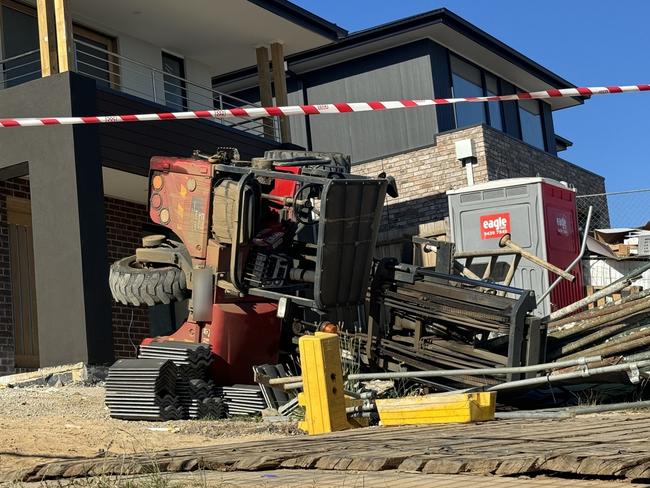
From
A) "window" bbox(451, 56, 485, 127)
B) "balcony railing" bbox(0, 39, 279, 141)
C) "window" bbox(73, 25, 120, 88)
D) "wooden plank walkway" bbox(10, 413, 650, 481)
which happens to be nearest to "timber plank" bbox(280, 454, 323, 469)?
"wooden plank walkway" bbox(10, 413, 650, 481)

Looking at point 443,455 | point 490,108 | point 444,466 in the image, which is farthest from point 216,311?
point 490,108

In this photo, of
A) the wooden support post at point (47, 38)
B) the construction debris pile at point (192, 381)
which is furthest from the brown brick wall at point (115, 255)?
the construction debris pile at point (192, 381)

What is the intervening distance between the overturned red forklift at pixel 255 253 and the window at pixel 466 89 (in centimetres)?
1467

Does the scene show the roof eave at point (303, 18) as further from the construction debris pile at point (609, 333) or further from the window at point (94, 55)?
the construction debris pile at point (609, 333)

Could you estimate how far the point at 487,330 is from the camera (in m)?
9.37

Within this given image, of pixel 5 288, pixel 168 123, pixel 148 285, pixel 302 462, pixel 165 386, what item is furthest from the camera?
pixel 5 288

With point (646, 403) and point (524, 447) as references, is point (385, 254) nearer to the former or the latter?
point (646, 403)

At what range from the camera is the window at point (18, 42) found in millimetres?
17422

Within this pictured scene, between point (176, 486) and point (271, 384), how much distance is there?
16.2 feet

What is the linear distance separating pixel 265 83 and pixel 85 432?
13396 millimetres

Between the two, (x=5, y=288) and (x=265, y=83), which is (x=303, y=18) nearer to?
(x=265, y=83)

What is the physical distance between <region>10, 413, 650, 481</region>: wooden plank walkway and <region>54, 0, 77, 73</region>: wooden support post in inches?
373

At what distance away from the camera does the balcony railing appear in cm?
1756

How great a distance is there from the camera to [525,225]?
16.1 m
